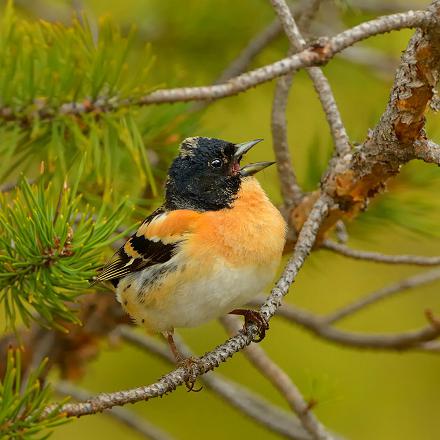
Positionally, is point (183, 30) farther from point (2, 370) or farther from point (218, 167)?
point (2, 370)

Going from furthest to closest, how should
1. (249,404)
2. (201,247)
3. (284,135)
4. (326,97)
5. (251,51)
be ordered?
(251,51), (249,404), (284,135), (201,247), (326,97)

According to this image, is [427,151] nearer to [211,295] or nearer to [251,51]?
[211,295]

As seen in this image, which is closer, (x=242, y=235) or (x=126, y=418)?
(x=242, y=235)

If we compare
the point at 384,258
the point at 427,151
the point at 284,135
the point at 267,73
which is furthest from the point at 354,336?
the point at 267,73

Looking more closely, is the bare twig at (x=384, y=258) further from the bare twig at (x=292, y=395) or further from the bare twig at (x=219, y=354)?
the bare twig at (x=292, y=395)

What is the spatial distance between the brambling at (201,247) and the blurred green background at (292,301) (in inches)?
25.4

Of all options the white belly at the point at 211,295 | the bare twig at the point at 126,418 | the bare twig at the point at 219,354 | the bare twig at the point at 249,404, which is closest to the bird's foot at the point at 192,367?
the bare twig at the point at 219,354

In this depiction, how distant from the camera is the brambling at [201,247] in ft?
8.48

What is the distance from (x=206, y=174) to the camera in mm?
2965

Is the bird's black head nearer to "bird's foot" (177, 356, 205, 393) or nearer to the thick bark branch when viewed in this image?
the thick bark branch

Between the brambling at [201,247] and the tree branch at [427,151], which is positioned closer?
the tree branch at [427,151]

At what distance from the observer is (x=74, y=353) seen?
332cm

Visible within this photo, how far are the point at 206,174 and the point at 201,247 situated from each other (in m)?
0.41

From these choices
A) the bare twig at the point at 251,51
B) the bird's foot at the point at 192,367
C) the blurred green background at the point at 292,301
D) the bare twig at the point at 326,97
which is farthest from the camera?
the blurred green background at the point at 292,301
